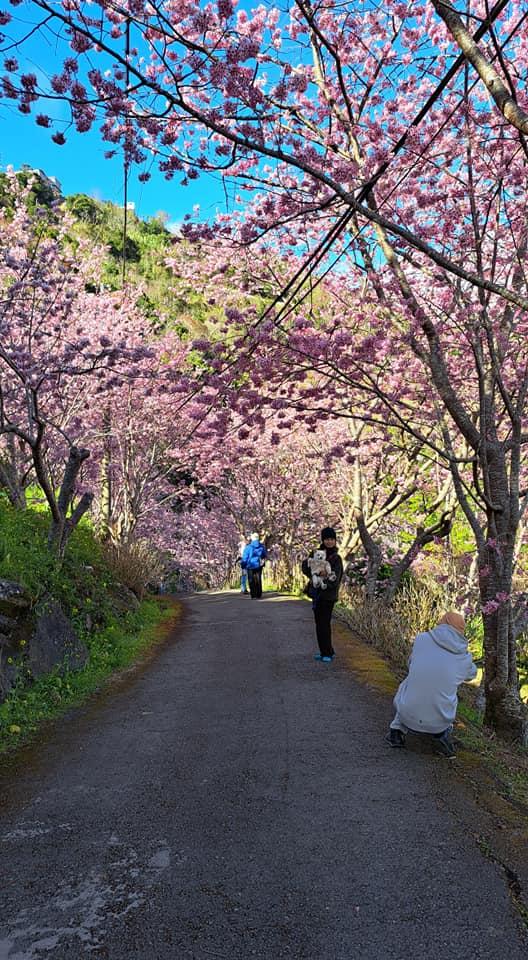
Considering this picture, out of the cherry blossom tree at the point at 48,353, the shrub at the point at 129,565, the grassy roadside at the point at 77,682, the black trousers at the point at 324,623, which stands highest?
the cherry blossom tree at the point at 48,353

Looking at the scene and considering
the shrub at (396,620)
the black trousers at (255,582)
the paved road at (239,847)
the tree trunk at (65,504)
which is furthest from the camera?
the black trousers at (255,582)

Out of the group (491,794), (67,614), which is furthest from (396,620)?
(491,794)

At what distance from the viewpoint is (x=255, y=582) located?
57.1 ft

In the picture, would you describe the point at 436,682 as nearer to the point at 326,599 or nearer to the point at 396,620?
the point at 326,599

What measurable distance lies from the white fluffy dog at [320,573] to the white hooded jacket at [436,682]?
318 cm

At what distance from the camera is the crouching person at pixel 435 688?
17.1ft

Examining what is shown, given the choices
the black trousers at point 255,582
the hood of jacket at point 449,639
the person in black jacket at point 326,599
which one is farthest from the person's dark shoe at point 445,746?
the black trousers at point 255,582

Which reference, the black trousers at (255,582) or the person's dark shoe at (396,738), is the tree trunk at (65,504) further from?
the black trousers at (255,582)

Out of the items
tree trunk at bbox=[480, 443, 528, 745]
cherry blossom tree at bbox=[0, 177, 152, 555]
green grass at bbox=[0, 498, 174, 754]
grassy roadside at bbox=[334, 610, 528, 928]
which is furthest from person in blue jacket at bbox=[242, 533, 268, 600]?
tree trunk at bbox=[480, 443, 528, 745]

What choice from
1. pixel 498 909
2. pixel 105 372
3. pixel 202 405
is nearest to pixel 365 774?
pixel 498 909

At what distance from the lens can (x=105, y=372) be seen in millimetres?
11836

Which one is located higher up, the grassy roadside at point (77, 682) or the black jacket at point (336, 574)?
the black jacket at point (336, 574)

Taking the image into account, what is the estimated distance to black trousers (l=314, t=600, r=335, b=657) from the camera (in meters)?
8.47

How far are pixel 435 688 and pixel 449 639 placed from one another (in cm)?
40
